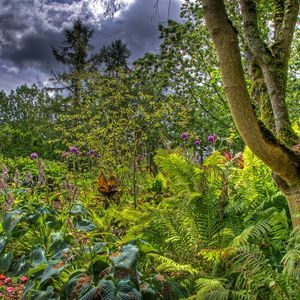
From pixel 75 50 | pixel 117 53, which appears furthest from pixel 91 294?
pixel 75 50

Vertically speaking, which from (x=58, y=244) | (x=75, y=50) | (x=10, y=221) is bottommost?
(x=58, y=244)

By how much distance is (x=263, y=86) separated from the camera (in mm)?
2734

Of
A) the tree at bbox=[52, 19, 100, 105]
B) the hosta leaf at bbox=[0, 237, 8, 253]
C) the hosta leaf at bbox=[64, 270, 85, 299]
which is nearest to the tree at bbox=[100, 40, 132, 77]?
the tree at bbox=[52, 19, 100, 105]

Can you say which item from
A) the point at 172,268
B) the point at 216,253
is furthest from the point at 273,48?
the point at 172,268

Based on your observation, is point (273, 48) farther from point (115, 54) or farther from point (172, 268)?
point (115, 54)

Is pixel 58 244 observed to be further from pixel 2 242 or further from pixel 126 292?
pixel 126 292

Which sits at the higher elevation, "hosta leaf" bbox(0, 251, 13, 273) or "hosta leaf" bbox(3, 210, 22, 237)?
"hosta leaf" bbox(3, 210, 22, 237)

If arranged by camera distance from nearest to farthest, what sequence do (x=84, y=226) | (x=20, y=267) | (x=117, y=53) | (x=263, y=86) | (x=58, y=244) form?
(x=58, y=244) → (x=20, y=267) → (x=263, y=86) → (x=84, y=226) → (x=117, y=53)

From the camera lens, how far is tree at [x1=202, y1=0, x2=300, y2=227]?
1806 millimetres

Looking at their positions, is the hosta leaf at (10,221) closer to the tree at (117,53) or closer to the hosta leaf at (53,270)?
the hosta leaf at (53,270)

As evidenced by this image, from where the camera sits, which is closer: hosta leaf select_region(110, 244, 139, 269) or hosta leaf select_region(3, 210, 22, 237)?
hosta leaf select_region(110, 244, 139, 269)

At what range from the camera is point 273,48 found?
262 cm

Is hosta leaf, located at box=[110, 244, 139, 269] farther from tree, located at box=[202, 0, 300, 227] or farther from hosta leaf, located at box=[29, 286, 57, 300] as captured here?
tree, located at box=[202, 0, 300, 227]

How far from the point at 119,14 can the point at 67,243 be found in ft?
5.06
